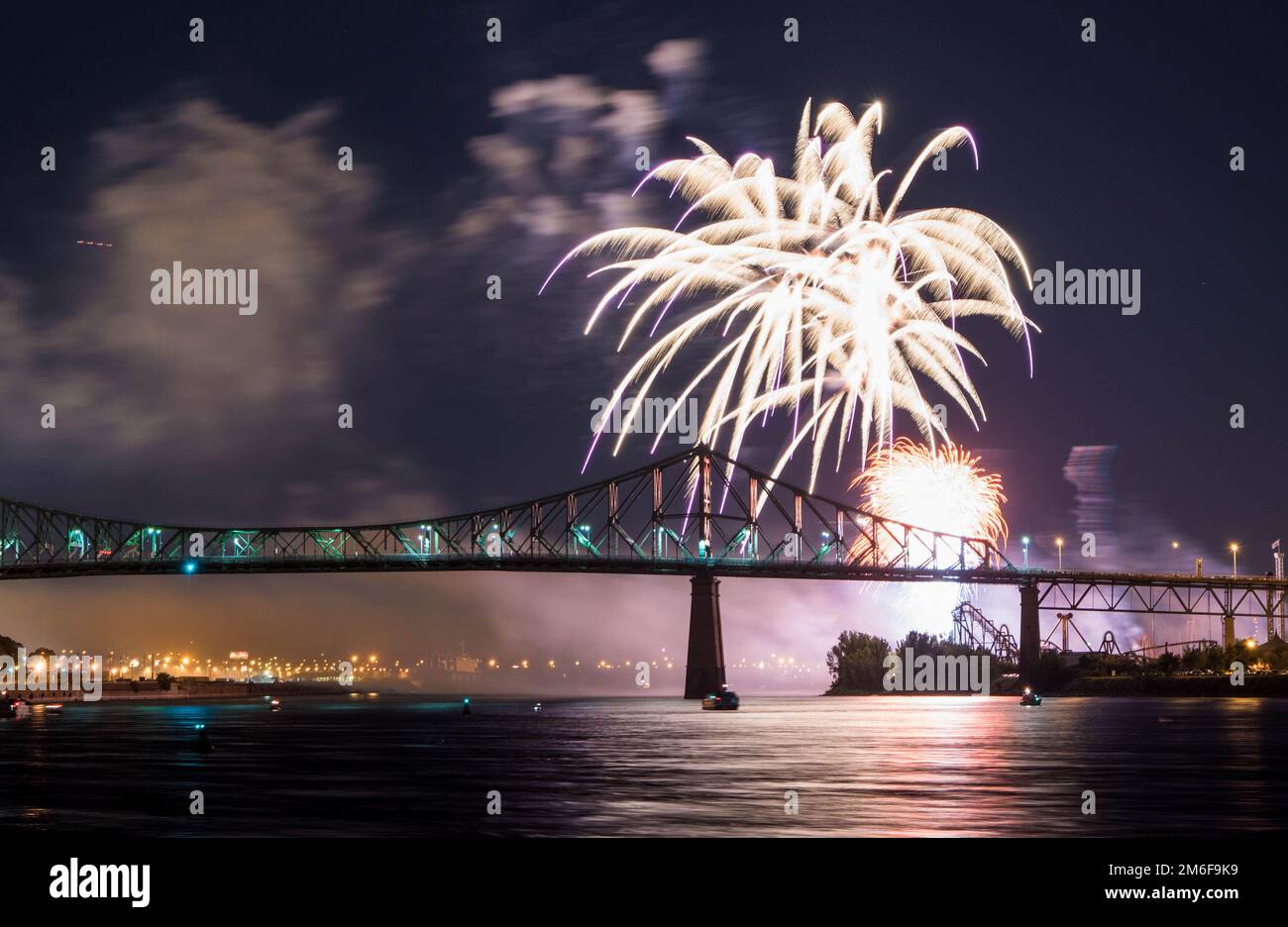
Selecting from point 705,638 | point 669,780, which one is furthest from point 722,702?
point 669,780

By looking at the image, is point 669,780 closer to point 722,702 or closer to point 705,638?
point 722,702

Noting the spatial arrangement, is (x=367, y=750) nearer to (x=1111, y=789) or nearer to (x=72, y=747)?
(x=72, y=747)

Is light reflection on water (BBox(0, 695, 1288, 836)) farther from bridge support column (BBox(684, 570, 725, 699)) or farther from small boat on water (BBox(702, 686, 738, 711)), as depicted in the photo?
bridge support column (BBox(684, 570, 725, 699))

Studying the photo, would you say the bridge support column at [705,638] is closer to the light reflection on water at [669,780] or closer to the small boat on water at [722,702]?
the small boat on water at [722,702]

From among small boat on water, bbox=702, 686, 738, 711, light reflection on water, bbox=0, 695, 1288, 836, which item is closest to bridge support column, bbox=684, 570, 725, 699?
small boat on water, bbox=702, 686, 738, 711

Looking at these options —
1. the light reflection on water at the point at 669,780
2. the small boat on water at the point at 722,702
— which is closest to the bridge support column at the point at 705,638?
the small boat on water at the point at 722,702
